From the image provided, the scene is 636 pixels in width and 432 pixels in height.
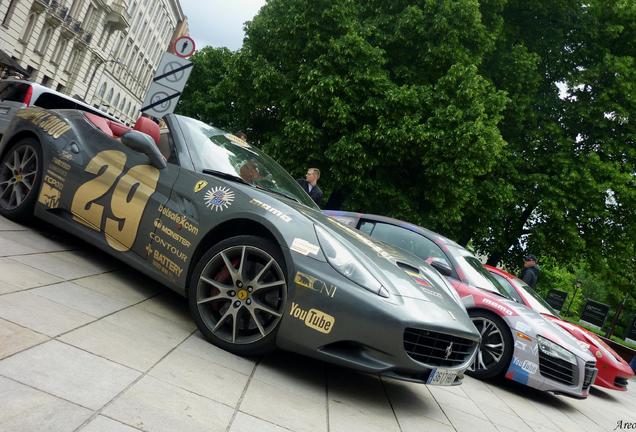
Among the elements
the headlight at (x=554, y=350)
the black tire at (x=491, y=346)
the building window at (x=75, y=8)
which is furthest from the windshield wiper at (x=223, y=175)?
→ the building window at (x=75, y=8)

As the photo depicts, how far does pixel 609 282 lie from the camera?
1953 cm

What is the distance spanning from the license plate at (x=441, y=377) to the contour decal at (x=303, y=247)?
107 cm

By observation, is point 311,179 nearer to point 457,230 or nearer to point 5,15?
point 457,230

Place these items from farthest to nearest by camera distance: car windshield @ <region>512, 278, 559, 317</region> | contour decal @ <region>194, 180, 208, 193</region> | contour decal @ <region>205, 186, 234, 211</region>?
car windshield @ <region>512, 278, 559, 317</region>, contour decal @ <region>194, 180, 208, 193</region>, contour decal @ <region>205, 186, 234, 211</region>

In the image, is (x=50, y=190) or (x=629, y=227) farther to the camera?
(x=629, y=227)

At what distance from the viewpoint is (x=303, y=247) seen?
3621 mm

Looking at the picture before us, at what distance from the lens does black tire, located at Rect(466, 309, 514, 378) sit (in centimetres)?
644

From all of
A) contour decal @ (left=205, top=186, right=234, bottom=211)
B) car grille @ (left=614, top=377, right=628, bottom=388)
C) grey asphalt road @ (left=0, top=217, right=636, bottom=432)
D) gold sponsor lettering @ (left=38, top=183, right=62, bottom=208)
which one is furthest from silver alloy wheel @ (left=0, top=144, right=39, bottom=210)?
car grille @ (left=614, top=377, right=628, bottom=388)

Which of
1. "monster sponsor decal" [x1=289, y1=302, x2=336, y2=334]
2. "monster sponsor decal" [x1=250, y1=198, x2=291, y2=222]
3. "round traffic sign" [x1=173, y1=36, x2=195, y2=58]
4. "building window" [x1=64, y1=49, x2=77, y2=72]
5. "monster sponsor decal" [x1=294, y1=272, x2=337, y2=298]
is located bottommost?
"monster sponsor decal" [x1=289, y1=302, x2=336, y2=334]

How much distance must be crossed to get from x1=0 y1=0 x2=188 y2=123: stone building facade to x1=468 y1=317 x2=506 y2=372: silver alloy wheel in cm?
3407

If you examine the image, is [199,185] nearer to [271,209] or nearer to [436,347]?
[271,209]

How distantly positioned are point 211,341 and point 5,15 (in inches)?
1404

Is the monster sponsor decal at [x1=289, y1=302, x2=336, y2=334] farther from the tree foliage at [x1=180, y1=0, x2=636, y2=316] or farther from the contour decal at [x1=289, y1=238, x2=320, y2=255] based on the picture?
the tree foliage at [x1=180, y1=0, x2=636, y2=316]

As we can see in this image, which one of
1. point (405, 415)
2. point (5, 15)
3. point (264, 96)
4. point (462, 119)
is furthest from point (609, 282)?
point (5, 15)
